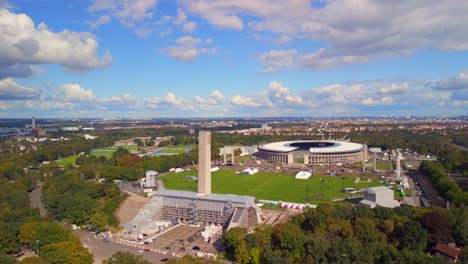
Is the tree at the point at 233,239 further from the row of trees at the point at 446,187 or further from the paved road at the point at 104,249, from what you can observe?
the row of trees at the point at 446,187

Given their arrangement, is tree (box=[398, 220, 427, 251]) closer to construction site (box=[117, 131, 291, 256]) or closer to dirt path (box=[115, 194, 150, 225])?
construction site (box=[117, 131, 291, 256])

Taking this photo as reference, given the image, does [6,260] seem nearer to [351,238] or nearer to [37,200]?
[351,238]

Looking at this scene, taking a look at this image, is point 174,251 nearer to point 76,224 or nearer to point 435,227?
point 76,224

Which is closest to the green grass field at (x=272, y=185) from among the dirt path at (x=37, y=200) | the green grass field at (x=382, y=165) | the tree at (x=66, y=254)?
the green grass field at (x=382, y=165)

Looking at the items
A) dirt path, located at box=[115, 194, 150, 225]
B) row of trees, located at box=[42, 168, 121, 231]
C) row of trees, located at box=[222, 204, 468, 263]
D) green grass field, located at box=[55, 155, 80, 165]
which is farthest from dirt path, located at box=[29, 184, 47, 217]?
row of trees, located at box=[222, 204, 468, 263]

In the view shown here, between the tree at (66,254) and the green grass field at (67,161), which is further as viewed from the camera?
the green grass field at (67,161)
